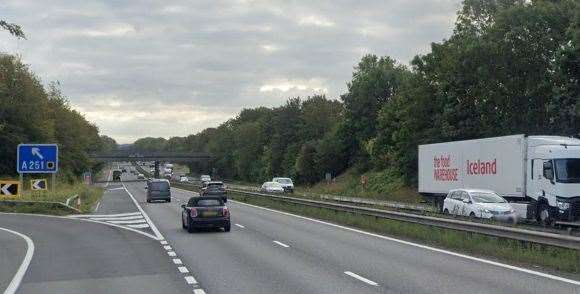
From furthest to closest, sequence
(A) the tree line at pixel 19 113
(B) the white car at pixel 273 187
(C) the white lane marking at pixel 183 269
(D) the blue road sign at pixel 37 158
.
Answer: (A) the tree line at pixel 19 113
(B) the white car at pixel 273 187
(D) the blue road sign at pixel 37 158
(C) the white lane marking at pixel 183 269

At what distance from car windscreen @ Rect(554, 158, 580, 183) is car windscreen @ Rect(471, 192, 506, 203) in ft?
7.36

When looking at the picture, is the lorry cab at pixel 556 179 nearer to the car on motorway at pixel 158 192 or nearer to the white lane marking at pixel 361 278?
the white lane marking at pixel 361 278

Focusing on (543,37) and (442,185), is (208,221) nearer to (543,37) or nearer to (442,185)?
(442,185)

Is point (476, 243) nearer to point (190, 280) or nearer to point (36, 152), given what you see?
point (190, 280)

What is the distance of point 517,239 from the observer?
1688 cm

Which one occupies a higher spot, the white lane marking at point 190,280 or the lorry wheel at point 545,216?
the lorry wheel at point 545,216

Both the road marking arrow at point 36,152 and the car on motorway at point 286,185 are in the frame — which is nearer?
the road marking arrow at point 36,152

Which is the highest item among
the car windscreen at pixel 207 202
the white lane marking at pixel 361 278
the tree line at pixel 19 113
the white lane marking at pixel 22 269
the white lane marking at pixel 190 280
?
the tree line at pixel 19 113

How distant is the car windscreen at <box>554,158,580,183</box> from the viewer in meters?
26.1

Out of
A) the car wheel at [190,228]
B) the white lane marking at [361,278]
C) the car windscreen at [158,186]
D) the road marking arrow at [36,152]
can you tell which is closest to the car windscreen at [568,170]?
the car wheel at [190,228]

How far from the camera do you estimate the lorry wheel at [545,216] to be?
26281 millimetres

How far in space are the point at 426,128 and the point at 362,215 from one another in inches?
1398

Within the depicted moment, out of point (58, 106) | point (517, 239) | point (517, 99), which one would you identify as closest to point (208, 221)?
point (517, 239)

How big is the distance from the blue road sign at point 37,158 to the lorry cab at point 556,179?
26329 millimetres
